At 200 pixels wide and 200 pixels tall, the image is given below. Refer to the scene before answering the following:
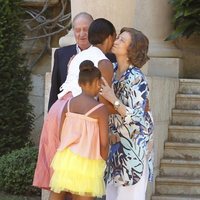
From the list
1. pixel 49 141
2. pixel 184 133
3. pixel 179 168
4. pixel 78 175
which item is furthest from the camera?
pixel 184 133

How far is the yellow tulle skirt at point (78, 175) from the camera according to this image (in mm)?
4133

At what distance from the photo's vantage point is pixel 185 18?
303 inches

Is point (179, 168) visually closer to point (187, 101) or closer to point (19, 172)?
point (187, 101)

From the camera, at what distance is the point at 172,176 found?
6.54 meters

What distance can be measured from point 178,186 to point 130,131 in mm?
2279

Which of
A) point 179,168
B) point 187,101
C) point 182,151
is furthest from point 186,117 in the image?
point 179,168

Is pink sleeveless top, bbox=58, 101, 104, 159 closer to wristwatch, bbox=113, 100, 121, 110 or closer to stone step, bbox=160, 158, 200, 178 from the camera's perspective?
wristwatch, bbox=113, 100, 121, 110

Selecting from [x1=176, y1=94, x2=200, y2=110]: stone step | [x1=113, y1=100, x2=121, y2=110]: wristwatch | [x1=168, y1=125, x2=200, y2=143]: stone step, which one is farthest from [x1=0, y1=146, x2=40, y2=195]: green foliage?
[x1=113, y1=100, x2=121, y2=110]: wristwatch

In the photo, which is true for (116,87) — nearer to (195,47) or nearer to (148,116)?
(148,116)

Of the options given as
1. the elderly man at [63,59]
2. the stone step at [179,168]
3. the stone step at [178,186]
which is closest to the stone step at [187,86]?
the stone step at [179,168]

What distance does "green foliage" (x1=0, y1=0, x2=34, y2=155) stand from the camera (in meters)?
7.92

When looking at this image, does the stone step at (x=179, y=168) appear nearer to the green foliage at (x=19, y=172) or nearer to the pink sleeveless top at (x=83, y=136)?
the green foliage at (x=19, y=172)

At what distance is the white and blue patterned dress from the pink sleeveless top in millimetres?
208

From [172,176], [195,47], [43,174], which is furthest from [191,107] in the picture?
[43,174]
